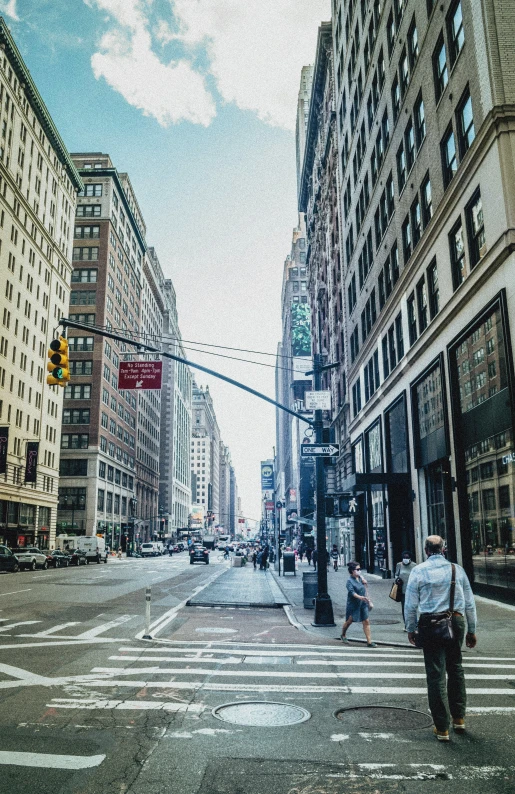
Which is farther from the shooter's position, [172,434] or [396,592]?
[172,434]

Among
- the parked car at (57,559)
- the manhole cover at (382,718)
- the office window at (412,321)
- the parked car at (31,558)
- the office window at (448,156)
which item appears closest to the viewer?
A: the manhole cover at (382,718)

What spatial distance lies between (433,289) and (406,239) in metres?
5.31

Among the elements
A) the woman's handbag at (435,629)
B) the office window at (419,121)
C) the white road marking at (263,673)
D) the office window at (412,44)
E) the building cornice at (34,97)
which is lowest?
the white road marking at (263,673)

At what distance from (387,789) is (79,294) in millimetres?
93672

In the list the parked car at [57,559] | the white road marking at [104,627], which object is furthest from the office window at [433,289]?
the parked car at [57,559]

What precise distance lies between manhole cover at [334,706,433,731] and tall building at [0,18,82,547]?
51080 millimetres

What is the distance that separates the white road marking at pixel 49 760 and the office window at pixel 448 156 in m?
22.6

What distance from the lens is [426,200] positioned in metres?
26.7

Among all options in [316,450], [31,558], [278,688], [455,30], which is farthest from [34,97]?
[278,688]

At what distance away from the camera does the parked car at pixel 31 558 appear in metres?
43.9

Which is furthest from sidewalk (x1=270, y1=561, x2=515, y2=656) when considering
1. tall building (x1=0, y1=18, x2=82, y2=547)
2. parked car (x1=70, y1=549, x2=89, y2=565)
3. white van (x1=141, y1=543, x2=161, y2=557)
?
white van (x1=141, y1=543, x2=161, y2=557)

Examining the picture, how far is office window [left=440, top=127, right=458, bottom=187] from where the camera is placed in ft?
76.7

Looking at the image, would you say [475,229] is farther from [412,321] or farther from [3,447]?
[3,447]

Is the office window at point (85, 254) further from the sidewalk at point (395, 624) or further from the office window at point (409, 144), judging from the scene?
the sidewalk at point (395, 624)
